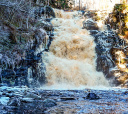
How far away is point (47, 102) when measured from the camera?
6180 millimetres

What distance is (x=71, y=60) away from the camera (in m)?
15.2

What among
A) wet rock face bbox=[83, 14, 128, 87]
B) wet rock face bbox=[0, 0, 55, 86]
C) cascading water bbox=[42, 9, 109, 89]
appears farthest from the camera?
wet rock face bbox=[83, 14, 128, 87]

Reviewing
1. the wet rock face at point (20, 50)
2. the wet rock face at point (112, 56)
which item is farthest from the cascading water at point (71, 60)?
the wet rock face at point (20, 50)

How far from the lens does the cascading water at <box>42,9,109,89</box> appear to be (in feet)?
44.2

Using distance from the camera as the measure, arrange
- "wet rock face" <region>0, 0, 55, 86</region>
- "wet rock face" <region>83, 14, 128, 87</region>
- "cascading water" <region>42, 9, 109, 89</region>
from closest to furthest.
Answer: "wet rock face" <region>0, 0, 55, 86</region> < "cascading water" <region>42, 9, 109, 89</region> < "wet rock face" <region>83, 14, 128, 87</region>

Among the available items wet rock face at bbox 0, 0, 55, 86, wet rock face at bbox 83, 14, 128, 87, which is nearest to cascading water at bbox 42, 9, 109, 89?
wet rock face at bbox 83, 14, 128, 87

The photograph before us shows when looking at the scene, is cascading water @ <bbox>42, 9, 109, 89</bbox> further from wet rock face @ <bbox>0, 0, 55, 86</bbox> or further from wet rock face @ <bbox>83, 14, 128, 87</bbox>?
wet rock face @ <bbox>0, 0, 55, 86</bbox>

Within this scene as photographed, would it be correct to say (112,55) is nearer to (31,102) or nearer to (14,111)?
(31,102)

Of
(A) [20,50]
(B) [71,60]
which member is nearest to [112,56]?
(B) [71,60]

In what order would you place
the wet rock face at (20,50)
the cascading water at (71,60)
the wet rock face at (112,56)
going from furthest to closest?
the wet rock face at (112,56), the cascading water at (71,60), the wet rock face at (20,50)

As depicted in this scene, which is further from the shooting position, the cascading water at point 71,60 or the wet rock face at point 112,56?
the wet rock face at point 112,56

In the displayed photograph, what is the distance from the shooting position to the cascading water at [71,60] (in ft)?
44.2

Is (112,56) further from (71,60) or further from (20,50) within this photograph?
(20,50)

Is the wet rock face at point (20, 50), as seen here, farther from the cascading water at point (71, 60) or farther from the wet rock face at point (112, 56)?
the wet rock face at point (112, 56)
